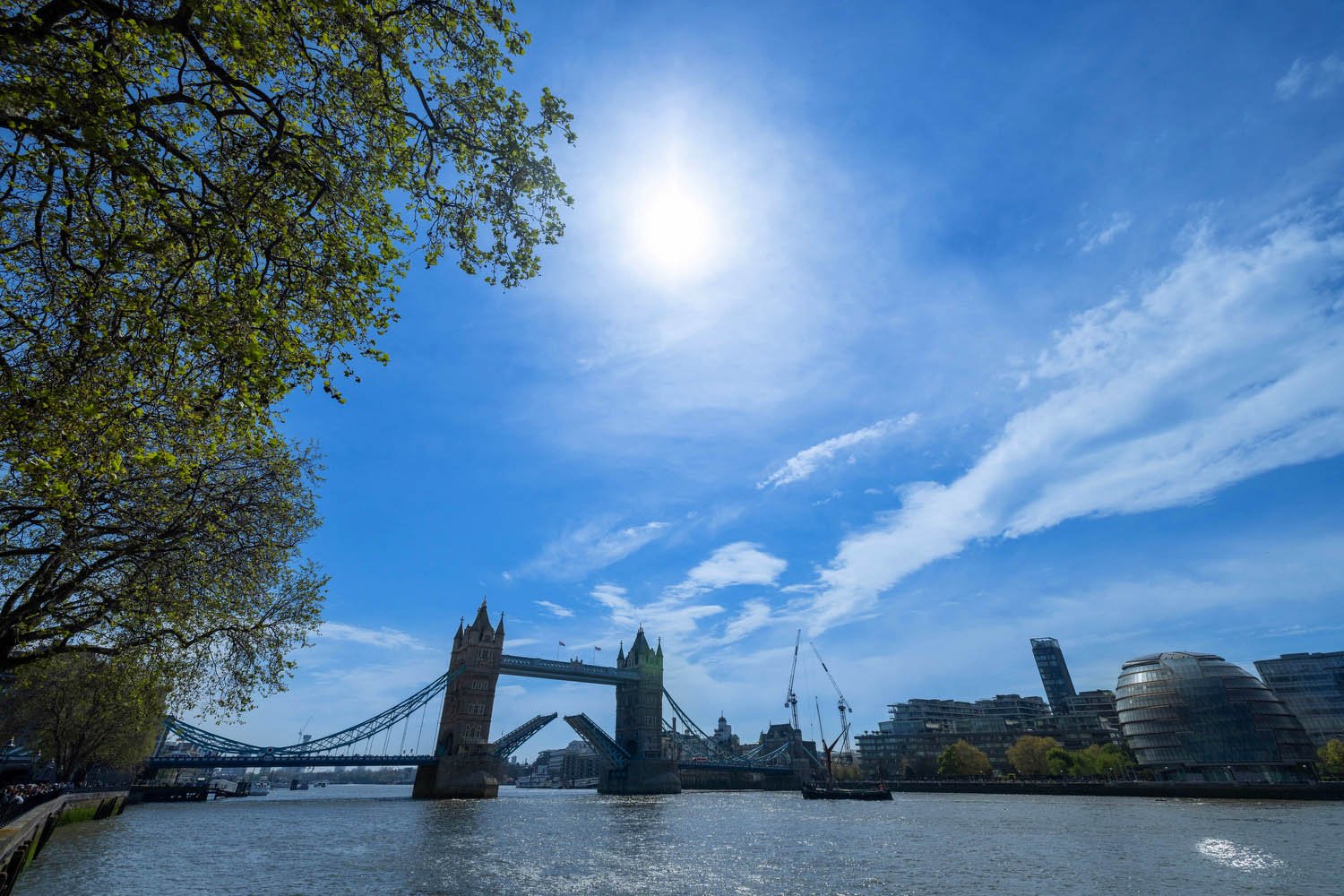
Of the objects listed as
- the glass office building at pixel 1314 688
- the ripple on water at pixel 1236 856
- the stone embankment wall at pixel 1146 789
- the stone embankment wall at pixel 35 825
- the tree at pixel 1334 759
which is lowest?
the ripple on water at pixel 1236 856

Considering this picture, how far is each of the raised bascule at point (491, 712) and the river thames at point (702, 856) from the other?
117 ft

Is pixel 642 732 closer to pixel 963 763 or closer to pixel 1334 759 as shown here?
pixel 963 763

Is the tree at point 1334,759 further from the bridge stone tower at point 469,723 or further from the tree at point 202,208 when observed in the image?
the tree at point 202,208

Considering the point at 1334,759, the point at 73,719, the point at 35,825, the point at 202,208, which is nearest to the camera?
the point at 202,208

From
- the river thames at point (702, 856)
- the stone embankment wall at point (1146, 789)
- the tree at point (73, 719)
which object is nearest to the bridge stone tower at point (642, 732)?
the stone embankment wall at point (1146, 789)

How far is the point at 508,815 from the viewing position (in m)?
55.4

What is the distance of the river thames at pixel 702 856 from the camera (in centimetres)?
2128

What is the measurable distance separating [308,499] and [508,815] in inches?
1978

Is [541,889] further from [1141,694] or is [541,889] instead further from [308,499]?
[1141,694]

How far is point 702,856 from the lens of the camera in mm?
29688

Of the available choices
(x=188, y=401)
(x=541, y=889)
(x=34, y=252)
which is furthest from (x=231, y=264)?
(x=541, y=889)

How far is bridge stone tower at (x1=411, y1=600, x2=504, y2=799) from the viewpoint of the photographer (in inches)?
3273

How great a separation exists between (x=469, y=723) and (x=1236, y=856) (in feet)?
279

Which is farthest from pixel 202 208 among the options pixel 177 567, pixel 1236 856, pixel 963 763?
pixel 963 763
